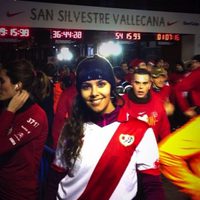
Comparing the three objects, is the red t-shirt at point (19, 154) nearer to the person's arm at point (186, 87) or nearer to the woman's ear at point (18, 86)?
the woman's ear at point (18, 86)

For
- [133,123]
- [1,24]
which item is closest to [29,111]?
[133,123]

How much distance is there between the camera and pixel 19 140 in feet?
9.61

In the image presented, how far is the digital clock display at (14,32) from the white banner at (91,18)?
0.64ft

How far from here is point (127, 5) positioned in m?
21.6

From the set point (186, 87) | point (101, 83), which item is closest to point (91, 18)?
point (186, 87)

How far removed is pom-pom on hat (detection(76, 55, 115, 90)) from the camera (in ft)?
7.95

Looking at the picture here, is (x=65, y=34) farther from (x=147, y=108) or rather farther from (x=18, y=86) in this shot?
(x=18, y=86)

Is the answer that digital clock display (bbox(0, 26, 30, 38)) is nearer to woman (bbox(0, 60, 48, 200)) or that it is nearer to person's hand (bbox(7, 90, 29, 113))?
woman (bbox(0, 60, 48, 200))

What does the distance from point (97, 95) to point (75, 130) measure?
0.91 ft

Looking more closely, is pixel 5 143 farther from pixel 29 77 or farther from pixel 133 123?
pixel 133 123

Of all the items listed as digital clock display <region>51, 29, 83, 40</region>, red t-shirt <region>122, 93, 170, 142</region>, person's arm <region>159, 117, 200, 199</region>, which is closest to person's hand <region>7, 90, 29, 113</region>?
person's arm <region>159, 117, 200, 199</region>

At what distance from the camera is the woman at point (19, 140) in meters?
2.94

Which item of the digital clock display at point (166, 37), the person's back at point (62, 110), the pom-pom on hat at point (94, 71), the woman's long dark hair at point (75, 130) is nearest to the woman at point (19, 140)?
the woman's long dark hair at point (75, 130)

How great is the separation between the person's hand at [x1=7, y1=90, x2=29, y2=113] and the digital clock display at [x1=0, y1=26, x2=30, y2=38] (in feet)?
31.8
